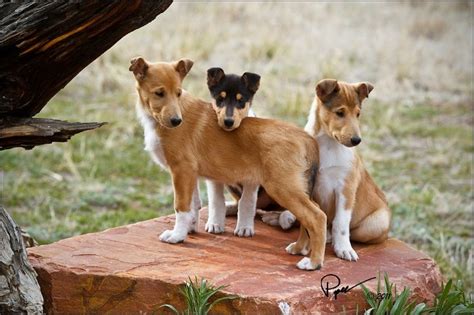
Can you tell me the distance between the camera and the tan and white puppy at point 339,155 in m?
6.61

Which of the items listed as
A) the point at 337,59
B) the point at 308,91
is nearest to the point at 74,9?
the point at 308,91

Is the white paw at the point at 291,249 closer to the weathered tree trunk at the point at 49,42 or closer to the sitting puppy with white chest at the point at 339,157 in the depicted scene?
the sitting puppy with white chest at the point at 339,157

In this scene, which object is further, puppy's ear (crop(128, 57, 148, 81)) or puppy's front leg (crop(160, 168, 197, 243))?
puppy's front leg (crop(160, 168, 197, 243))

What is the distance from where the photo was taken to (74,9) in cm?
556

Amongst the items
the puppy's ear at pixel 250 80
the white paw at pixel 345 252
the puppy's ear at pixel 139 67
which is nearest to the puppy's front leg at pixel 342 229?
the white paw at pixel 345 252

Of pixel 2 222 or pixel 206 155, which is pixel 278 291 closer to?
pixel 206 155

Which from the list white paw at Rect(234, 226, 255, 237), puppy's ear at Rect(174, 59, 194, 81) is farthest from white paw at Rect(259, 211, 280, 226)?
puppy's ear at Rect(174, 59, 194, 81)

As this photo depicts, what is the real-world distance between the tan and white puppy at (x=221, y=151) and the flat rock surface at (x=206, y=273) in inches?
9.0

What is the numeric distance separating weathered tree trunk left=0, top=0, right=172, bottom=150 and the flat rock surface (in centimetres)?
106

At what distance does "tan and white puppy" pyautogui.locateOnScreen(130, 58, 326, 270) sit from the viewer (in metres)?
6.45

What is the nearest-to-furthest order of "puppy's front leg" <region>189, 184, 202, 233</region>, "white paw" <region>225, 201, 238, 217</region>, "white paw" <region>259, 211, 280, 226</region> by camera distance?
"puppy's front leg" <region>189, 184, 202, 233</region> < "white paw" <region>259, 211, 280, 226</region> < "white paw" <region>225, 201, 238, 217</region>

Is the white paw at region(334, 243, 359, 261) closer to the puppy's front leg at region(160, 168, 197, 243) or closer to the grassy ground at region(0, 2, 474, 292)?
the puppy's front leg at region(160, 168, 197, 243)

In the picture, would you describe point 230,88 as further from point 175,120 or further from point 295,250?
point 295,250

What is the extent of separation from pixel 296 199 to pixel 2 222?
2095 millimetres
